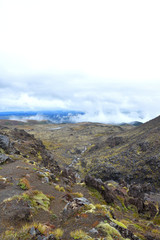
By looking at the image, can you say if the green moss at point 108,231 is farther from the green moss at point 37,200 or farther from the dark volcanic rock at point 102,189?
the dark volcanic rock at point 102,189

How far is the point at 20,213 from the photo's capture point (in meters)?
8.34

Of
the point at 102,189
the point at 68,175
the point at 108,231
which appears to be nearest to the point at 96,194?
the point at 102,189

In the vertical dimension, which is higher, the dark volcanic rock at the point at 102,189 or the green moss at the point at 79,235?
the green moss at the point at 79,235

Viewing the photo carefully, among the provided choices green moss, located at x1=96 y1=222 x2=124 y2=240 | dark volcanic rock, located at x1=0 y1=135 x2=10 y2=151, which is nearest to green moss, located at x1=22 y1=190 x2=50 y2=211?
green moss, located at x1=96 y1=222 x2=124 y2=240

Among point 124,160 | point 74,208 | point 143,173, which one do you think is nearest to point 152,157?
point 143,173

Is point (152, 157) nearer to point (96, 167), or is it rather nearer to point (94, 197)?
point (96, 167)

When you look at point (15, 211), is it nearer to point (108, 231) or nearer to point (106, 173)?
point (108, 231)

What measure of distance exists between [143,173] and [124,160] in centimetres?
841

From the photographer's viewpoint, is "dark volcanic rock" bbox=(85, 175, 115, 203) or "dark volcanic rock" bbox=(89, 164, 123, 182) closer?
"dark volcanic rock" bbox=(85, 175, 115, 203)

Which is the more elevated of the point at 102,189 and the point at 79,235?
the point at 79,235

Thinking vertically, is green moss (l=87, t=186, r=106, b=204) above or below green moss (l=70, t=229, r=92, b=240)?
below

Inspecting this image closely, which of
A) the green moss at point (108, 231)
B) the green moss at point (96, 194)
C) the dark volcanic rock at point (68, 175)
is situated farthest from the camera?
the dark volcanic rock at point (68, 175)

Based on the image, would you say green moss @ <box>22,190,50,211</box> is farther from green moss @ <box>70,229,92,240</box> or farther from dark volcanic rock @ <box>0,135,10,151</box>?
dark volcanic rock @ <box>0,135,10,151</box>

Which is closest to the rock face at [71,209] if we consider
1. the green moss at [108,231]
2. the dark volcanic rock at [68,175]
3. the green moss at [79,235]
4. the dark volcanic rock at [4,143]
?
the green moss at [79,235]
